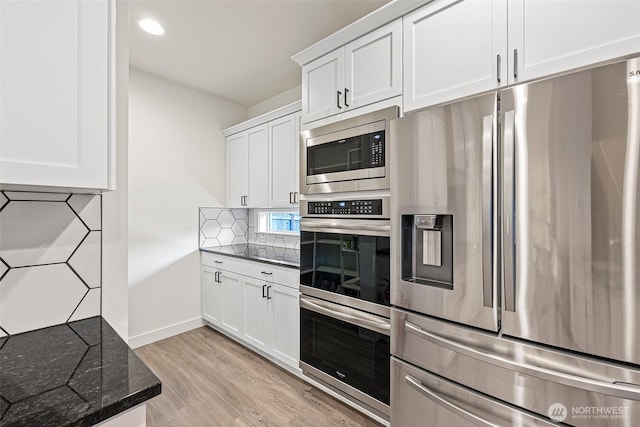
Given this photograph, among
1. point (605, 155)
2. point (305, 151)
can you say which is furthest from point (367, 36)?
point (605, 155)

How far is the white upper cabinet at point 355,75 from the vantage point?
1.68 metres

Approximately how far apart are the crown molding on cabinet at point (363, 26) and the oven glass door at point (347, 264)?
3.77 ft

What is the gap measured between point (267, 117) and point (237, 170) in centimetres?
80

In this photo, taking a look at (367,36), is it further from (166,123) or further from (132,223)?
(132,223)

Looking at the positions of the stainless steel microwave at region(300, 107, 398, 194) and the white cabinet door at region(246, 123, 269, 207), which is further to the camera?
the white cabinet door at region(246, 123, 269, 207)

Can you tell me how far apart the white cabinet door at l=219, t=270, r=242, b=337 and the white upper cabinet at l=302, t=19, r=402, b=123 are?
5.59 ft

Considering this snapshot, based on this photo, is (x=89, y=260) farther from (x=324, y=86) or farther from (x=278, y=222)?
Result: (x=278, y=222)

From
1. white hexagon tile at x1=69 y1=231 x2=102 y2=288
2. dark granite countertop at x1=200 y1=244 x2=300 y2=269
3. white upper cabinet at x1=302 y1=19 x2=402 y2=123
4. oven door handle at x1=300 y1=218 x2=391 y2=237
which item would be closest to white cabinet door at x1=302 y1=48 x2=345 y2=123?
white upper cabinet at x1=302 y1=19 x2=402 y2=123

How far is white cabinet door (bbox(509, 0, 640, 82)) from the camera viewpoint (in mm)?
1053

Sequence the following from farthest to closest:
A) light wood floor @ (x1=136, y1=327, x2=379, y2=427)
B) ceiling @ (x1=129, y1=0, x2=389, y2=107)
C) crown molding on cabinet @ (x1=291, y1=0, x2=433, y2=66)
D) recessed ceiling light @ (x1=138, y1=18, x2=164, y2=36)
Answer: recessed ceiling light @ (x1=138, y1=18, x2=164, y2=36), ceiling @ (x1=129, y1=0, x2=389, y2=107), light wood floor @ (x1=136, y1=327, x2=379, y2=427), crown molding on cabinet @ (x1=291, y1=0, x2=433, y2=66)

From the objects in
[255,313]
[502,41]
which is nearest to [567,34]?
[502,41]

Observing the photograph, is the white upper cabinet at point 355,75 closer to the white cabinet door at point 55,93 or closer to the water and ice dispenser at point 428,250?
the water and ice dispenser at point 428,250

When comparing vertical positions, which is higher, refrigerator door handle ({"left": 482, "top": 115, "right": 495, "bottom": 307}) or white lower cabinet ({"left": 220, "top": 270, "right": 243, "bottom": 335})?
refrigerator door handle ({"left": 482, "top": 115, "right": 495, "bottom": 307})

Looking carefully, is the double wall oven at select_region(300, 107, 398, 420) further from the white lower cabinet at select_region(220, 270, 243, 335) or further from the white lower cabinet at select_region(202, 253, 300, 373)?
the white lower cabinet at select_region(220, 270, 243, 335)
